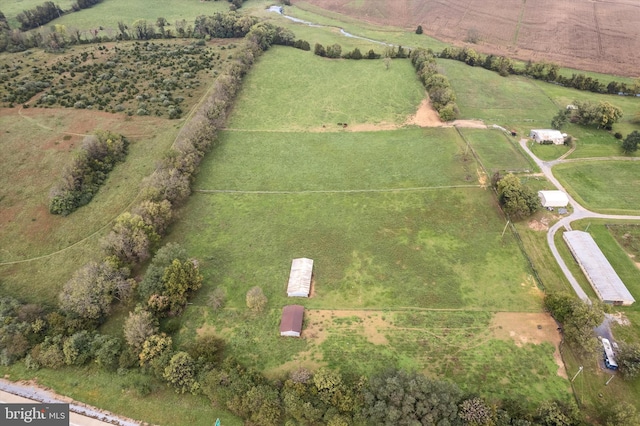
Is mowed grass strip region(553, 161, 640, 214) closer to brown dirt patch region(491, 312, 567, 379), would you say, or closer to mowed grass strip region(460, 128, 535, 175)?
mowed grass strip region(460, 128, 535, 175)

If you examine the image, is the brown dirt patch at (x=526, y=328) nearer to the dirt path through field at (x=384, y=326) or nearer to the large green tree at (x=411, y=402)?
the dirt path through field at (x=384, y=326)

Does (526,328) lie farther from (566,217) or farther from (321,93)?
(321,93)

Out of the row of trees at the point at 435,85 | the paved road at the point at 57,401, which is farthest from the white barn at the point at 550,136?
the paved road at the point at 57,401

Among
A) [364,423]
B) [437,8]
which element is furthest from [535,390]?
[437,8]

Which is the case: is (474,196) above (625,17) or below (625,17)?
below

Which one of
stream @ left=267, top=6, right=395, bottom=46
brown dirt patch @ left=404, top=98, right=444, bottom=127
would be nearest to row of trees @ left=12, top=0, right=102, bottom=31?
stream @ left=267, top=6, right=395, bottom=46

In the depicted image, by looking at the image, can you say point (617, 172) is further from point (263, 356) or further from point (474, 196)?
point (263, 356)

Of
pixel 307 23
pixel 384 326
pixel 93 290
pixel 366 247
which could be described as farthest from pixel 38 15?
pixel 384 326

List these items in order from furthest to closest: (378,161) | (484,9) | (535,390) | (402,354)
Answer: (484,9) → (378,161) → (402,354) → (535,390)
